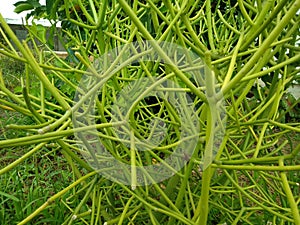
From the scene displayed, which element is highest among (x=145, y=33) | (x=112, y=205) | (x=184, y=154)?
(x=145, y=33)

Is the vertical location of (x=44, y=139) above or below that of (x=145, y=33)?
below

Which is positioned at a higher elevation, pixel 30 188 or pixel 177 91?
pixel 177 91

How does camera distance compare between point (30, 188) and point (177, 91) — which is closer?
point (177, 91)

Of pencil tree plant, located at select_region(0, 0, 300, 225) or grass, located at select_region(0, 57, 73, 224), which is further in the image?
grass, located at select_region(0, 57, 73, 224)

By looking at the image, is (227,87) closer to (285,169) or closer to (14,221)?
(285,169)

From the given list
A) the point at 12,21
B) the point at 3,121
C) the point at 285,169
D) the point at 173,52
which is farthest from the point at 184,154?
the point at 12,21

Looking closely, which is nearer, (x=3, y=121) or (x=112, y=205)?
(x=112, y=205)

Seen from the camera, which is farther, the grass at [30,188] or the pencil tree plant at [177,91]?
the grass at [30,188]

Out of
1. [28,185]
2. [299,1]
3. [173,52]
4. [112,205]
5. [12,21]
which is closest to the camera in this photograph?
[299,1]

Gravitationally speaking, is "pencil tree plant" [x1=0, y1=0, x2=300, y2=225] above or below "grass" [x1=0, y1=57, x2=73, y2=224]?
above

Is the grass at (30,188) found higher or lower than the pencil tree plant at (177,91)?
lower

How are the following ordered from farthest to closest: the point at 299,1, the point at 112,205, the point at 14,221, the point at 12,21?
the point at 12,21 < the point at 14,221 < the point at 112,205 < the point at 299,1
